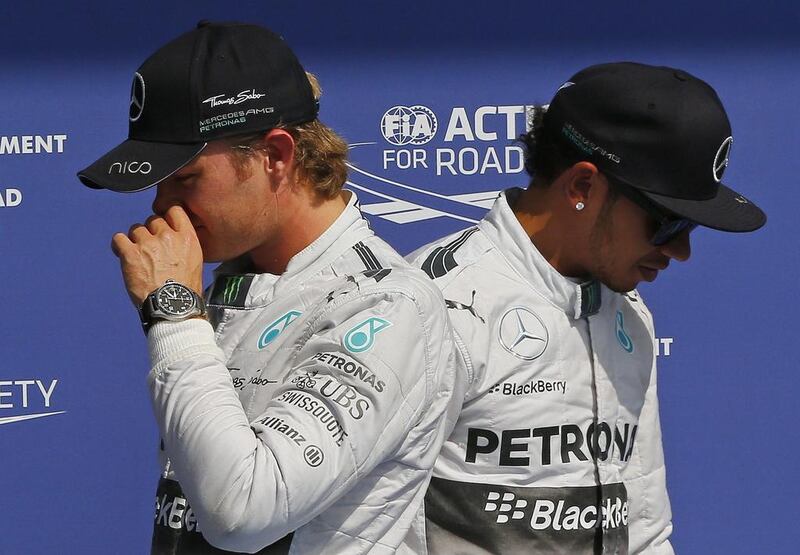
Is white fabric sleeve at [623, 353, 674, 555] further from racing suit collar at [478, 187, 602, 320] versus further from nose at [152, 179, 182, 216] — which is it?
nose at [152, 179, 182, 216]

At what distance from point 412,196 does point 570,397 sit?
1.01 m

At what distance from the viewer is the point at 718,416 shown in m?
2.43

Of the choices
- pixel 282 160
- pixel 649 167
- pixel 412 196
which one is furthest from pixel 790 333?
pixel 282 160

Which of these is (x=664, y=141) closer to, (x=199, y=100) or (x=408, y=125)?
(x=199, y=100)

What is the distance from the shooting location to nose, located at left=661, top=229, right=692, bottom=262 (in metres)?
1.46

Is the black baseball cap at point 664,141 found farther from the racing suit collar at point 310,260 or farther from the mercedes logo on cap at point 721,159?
the racing suit collar at point 310,260

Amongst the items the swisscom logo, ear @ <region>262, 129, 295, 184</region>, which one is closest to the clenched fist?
ear @ <region>262, 129, 295, 184</region>

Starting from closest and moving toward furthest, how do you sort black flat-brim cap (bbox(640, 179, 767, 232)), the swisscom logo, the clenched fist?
1. the clenched fist
2. black flat-brim cap (bbox(640, 179, 767, 232))
3. the swisscom logo

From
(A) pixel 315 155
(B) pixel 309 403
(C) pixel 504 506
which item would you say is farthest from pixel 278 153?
(C) pixel 504 506

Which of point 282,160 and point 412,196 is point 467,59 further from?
point 282,160

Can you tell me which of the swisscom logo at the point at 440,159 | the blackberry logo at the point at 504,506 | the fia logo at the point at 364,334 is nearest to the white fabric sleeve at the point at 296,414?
the fia logo at the point at 364,334

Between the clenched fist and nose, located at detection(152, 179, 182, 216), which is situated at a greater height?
nose, located at detection(152, 179, 182, 216)

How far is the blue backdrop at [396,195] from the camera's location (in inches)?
94.2

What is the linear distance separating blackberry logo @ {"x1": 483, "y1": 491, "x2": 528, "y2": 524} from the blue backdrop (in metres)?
1.04
